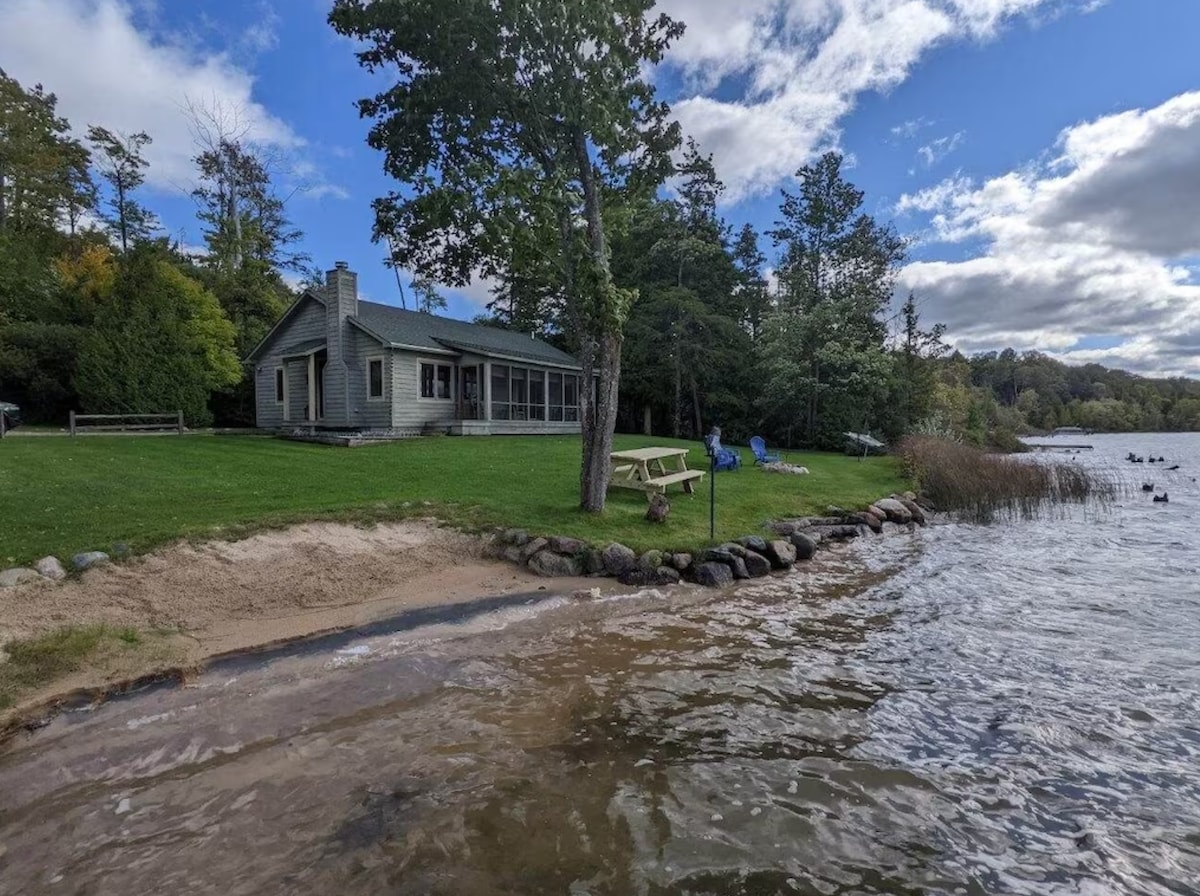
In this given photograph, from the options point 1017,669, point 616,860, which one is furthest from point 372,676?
point 1017,669

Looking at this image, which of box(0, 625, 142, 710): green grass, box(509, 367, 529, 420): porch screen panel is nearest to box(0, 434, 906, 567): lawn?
box(0, 625, 142, 710): green grass

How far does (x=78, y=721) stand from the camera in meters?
3.94

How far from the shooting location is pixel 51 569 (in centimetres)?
579

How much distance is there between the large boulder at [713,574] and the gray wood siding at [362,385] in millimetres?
14462

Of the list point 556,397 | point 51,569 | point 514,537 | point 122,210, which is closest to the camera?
point 51,569

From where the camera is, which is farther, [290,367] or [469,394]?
[469,394]

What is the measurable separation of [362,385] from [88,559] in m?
14.6

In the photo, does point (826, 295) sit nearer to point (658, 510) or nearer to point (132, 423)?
point (658, 510)

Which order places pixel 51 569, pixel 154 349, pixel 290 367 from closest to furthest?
pixel 51 569, pixel 154 349, pixel 290 367

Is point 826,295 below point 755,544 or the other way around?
the other way around

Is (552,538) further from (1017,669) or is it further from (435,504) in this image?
(1017,669)

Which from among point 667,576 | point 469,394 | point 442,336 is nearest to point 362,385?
point 442,336

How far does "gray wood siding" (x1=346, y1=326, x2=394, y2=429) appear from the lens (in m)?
19.6

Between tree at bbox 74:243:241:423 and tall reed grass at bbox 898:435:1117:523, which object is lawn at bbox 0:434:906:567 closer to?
tall reed grass at bbox 898:435:1117:523
